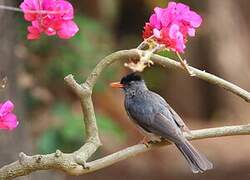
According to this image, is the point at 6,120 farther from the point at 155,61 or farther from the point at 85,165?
the point at 155,61

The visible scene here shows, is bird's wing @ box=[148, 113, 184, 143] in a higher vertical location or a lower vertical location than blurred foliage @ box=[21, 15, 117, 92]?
higher

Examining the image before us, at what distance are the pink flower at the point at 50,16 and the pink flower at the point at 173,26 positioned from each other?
25 cm

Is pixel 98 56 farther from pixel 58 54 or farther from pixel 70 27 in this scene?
pixel 70 27

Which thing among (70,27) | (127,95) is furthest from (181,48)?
(127,95)

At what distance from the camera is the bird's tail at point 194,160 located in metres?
3.57

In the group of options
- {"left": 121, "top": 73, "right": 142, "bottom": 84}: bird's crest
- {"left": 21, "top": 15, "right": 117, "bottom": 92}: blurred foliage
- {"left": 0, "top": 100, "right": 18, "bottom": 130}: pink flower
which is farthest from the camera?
{"left": 21, "top": 15, "right": 117, "bottom": 92}: blurred foliage

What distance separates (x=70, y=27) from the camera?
2.66 metres

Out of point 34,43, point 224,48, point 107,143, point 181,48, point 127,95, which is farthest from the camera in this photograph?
point 224,48

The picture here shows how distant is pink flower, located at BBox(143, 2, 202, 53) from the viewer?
264cm

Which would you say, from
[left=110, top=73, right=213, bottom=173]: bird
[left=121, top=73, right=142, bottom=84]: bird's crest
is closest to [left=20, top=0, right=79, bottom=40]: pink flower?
[left=110, top=73, right=213, bottom=173]: bird

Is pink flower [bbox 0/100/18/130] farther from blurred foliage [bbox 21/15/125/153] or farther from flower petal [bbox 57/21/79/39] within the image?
blurred foliage [bbox 21/15/125/153]

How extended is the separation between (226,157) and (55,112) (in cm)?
385

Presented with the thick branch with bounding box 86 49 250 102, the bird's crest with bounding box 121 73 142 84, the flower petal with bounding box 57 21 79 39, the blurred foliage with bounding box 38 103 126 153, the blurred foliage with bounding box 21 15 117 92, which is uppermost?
the flower petal with bounding box 57 21 79 39

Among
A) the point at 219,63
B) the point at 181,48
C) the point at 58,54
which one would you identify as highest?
the point at 181,48
